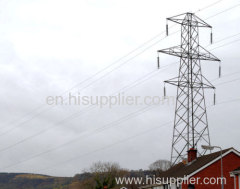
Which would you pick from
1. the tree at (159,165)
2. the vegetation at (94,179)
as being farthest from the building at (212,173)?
the tree at (159,165)

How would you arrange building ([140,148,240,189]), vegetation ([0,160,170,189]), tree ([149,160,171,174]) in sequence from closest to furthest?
building ([140,148,240,189]), vegetation ([0,160,170,189]), tree ([149,160,171,174])

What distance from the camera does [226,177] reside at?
120 feet

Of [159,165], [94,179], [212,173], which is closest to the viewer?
[212,173]

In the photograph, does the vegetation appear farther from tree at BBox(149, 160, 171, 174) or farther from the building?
the building

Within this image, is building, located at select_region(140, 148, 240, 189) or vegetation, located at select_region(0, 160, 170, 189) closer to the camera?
building, located at select_region(140, 148, 240, 189)

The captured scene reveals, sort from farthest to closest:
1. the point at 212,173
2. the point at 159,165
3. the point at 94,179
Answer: the point at 159,165
the point at 94,179
the point at 212,173

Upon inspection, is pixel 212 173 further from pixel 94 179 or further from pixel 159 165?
pixel 159 165

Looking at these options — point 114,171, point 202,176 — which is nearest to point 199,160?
point 202,176

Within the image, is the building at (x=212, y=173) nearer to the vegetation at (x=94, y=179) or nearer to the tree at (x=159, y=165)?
the vegetation at (x=94, y=179)

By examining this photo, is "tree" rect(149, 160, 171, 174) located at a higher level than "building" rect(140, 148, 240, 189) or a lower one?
higher

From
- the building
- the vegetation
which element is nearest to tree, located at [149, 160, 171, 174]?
the vegetation

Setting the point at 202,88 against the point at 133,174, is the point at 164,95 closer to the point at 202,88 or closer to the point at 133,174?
the point at 202,88

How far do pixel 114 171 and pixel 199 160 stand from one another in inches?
2204

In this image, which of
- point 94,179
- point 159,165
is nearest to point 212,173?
point 94,179
